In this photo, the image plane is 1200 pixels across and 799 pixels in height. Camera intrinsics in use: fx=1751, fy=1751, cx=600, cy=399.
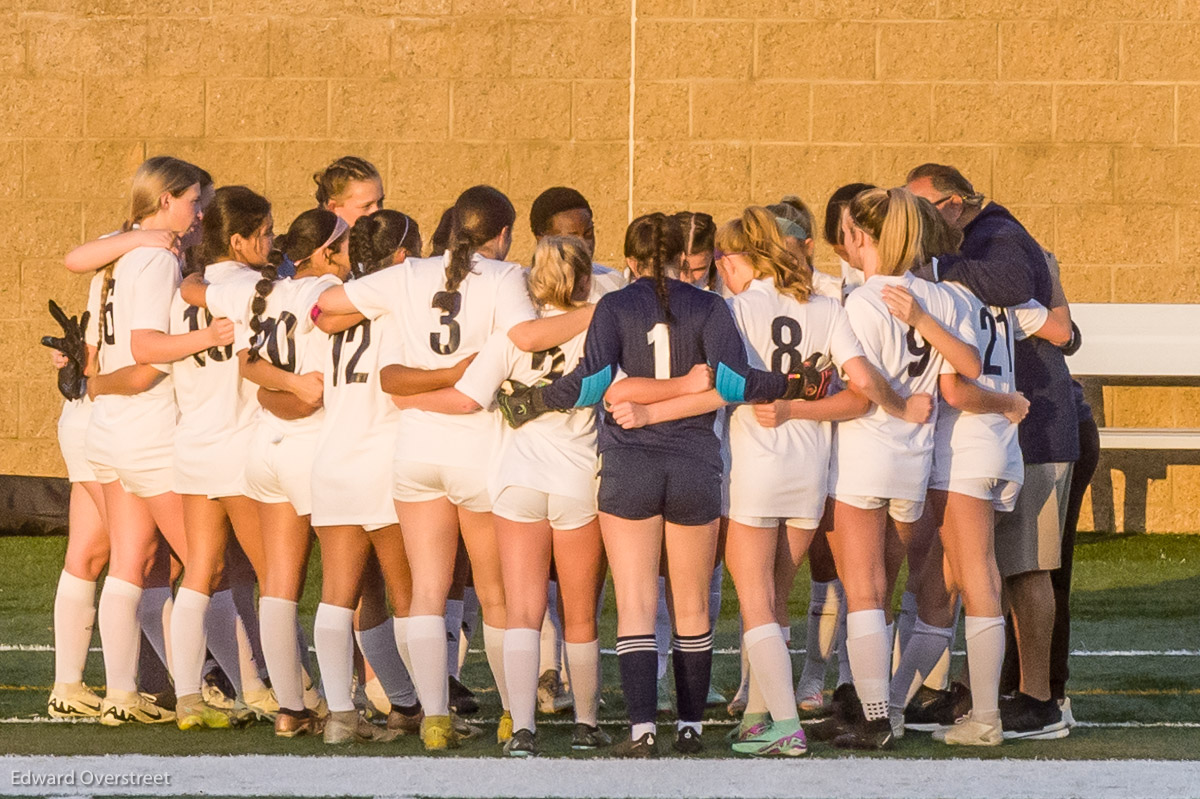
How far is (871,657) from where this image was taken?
5160 mm

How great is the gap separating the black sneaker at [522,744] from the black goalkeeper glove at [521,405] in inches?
35.2

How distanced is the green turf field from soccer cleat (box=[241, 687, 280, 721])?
106mm

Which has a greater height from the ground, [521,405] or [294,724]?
[521,405]

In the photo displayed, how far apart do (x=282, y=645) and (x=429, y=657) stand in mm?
490

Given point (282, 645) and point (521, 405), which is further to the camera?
point (282, 645)

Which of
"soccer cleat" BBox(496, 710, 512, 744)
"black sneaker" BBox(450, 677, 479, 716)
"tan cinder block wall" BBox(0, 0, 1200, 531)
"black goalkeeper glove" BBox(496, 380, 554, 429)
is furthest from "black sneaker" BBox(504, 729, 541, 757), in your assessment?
"tan cinder block wall" BBox(0, 0, 1200, 531)

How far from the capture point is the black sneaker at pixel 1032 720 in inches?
215

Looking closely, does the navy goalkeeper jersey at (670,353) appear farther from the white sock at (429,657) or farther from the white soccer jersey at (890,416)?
the white sock at (429,657)

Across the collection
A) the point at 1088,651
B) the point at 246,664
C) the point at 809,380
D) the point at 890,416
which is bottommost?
the point at 1088,651

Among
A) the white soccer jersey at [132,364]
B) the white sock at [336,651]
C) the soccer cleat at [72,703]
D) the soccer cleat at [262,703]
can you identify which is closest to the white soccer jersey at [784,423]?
the white sock at [336,651]

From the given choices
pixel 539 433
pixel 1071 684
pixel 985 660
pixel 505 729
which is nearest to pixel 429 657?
pixel 505 729

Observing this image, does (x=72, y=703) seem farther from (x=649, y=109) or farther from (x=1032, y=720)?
(x=649, y=109)

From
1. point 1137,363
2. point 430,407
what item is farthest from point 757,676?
point 1137,363

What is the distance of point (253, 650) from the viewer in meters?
5.96
